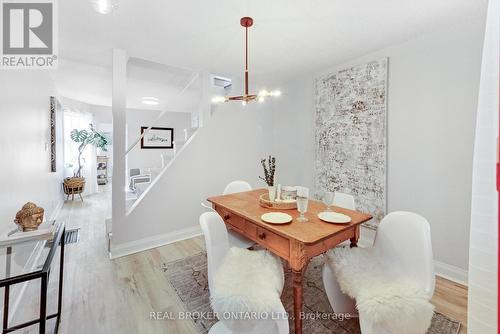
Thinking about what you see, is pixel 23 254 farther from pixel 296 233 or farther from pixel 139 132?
pixel 139 132

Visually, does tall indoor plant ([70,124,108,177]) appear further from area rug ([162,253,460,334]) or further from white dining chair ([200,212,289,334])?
white dining chair ([200,212,289,334])

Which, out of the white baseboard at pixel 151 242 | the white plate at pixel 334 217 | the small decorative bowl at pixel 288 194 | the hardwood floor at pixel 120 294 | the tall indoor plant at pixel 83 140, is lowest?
the hardwood floor at pixel 120 294

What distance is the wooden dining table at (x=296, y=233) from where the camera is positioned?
1.32 meters

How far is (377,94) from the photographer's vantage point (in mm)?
2559

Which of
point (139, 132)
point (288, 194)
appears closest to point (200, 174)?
point (288, 194)

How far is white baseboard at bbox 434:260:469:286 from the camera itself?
2.03m

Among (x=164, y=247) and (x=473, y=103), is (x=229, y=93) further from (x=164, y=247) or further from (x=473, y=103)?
(x=473, y=103)

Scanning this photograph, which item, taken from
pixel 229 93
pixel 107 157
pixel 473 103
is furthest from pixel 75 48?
pixel 107 157

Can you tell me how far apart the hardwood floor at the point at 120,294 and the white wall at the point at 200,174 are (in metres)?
0.29

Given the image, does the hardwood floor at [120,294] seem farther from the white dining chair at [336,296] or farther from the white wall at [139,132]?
the white wall at [139,132]

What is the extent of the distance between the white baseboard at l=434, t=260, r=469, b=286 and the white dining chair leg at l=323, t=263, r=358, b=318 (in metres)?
1.25

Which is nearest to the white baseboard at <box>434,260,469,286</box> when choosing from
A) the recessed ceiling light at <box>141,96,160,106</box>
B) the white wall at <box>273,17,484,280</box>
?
the white wall at <box>273,17,484,280</box>

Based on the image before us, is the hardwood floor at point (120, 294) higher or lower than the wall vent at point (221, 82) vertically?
lower

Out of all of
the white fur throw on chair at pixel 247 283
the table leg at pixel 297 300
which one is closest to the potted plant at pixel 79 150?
the white fur throw on chair at pixel 247 283
